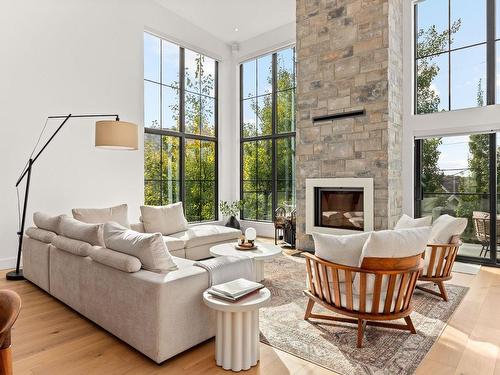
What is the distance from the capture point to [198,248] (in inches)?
183

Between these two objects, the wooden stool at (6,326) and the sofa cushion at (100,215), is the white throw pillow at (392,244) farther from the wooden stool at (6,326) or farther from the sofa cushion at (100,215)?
the sofa cushion at (100,215)

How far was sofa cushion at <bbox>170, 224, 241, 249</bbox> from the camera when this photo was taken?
459 cm

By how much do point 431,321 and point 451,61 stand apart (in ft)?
13.5

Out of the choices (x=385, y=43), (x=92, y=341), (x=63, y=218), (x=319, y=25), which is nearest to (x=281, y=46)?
(x=319, y=25)

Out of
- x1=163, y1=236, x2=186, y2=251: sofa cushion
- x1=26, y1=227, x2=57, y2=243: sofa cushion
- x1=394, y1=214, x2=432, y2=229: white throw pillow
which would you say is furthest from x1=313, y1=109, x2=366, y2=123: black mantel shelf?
x1=26, y1=227, x2=57, y2=243: sofa cushion

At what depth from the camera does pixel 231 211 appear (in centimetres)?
753

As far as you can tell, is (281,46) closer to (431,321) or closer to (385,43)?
(385,43)


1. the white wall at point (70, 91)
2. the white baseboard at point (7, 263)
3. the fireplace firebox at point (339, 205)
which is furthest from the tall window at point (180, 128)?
the fireplace firebox at point (339, 205)

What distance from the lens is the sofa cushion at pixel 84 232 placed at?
290 cm

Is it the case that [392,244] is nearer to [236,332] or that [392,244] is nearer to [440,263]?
[236,332]

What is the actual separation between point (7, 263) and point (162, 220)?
7.17ft

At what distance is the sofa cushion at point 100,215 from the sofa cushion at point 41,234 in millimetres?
509

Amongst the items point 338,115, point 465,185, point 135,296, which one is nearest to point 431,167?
point 465,185

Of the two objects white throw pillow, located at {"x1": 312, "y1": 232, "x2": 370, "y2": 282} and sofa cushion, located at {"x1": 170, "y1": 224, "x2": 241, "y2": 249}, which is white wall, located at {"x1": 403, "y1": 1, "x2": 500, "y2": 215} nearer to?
sofa cushion, located at {"x1": 170, "y1": 224, "x2": 241, "y2": 249}
